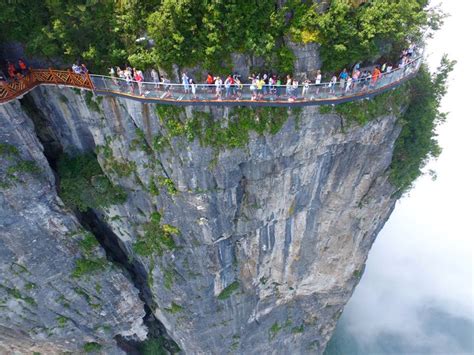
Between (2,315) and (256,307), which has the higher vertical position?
(2,315)

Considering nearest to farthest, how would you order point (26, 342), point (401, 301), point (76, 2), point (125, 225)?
point (76, 2) < point (125, 225) < point (26, 342) < point (401, 301)

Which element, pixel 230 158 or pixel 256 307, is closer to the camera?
pixel 230 158

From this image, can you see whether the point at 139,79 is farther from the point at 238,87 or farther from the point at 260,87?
the point at 260,87

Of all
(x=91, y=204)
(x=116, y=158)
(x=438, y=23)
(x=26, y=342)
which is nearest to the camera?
(x=438, y=23)

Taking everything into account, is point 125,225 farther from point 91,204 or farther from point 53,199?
point 53,199

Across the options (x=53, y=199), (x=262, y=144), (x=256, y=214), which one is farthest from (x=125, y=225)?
(x=262, y=144)
